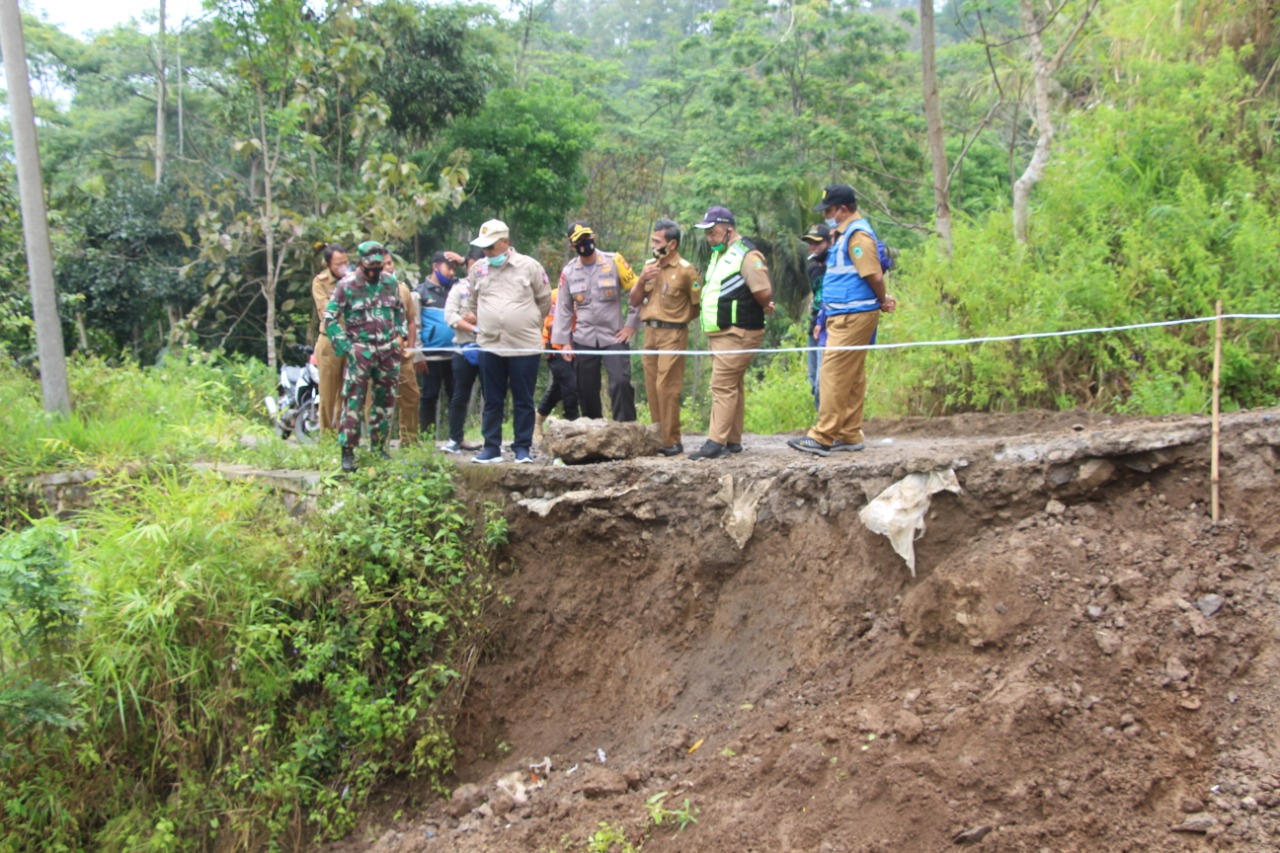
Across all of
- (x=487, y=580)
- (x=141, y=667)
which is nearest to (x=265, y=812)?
(x=141, y=667)

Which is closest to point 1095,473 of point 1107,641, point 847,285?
point 1107,641

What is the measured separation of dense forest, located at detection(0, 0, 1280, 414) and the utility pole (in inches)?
66.5

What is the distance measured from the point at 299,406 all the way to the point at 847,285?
22.4 ft

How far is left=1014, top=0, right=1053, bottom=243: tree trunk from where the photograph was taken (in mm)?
9859

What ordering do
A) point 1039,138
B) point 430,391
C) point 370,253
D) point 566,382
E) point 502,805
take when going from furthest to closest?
point 1039,138, point 430,391, point 566,382, point 370,253, point 502,805

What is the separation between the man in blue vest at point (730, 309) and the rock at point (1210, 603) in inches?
113

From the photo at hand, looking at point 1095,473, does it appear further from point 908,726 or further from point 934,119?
point 934,119

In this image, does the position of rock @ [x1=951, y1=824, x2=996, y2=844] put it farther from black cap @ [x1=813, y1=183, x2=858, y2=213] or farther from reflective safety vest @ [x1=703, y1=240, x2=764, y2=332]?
black cap @ [x1=813, y1=183, x2=858, y2=213]

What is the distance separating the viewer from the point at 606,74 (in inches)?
1024

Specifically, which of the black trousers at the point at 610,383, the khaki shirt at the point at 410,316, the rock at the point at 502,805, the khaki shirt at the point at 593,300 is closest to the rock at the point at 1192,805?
the rock at the point at 502,805

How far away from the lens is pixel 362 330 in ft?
22.4

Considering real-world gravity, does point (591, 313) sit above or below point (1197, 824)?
above

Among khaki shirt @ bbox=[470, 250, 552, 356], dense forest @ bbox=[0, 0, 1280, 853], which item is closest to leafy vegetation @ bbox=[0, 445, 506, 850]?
dense forest @ bbox=[0, 0, 1280, 853]

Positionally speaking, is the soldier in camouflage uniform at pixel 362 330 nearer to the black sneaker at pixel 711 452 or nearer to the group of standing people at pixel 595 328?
the group of standing people at pixel 595 328
